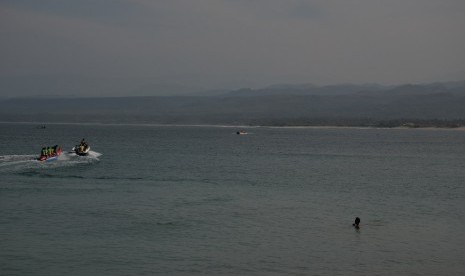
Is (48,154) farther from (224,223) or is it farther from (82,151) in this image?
(224,223)

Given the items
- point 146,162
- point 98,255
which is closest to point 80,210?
point 98,255

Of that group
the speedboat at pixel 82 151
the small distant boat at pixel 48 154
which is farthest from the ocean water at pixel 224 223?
the speedboat at pixel 82 151

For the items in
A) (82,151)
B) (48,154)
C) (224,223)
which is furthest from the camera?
(82,151)

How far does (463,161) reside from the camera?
79938 mm

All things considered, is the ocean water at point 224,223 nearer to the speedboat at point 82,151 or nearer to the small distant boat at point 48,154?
the small distant boat at point 48,154

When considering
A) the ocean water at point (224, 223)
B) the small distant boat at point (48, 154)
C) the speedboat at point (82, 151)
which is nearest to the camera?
the ocean water at point (224, 223)

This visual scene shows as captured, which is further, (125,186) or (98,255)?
(125,186)

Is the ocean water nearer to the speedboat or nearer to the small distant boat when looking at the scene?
the small distant boat

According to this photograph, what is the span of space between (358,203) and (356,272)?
1662 centimetres

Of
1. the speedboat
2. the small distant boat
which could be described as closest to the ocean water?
the small distant boat

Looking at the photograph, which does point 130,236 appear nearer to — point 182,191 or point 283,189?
point 182,191

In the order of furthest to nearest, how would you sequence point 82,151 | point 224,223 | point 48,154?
point 82,151
point 48,154
point 224,223

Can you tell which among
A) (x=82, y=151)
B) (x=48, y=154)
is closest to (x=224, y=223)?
(x=48, y=154)

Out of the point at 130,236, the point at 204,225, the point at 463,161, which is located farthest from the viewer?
the point at 463,161
